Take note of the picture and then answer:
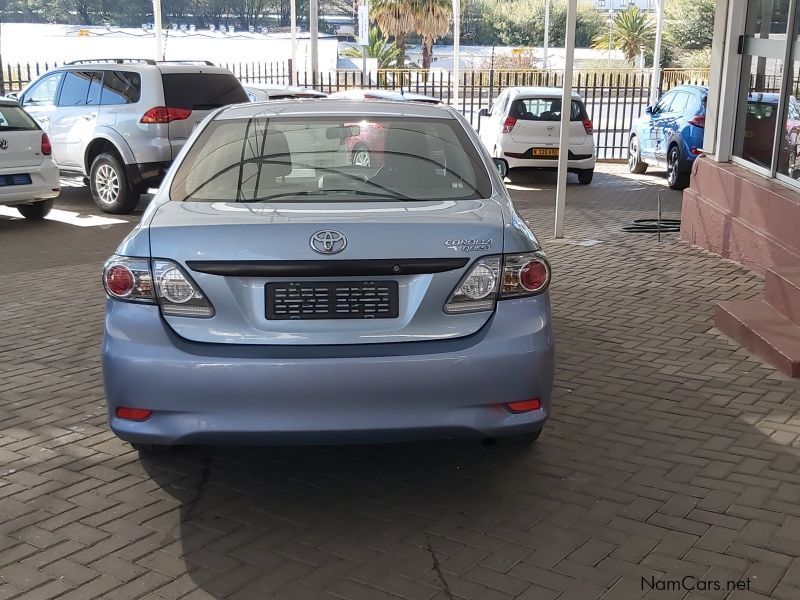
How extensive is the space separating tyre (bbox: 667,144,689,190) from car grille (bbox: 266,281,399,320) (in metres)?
12.9

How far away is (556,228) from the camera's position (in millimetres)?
10930

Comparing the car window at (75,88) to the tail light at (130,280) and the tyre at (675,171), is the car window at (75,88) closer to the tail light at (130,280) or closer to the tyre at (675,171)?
the tyre at (675,171)

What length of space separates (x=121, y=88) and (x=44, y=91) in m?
1.87

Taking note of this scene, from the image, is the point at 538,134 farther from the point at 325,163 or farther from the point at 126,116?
the point at 325,163

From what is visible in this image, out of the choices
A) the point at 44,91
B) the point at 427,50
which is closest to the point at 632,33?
the point at 427,50

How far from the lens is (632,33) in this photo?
181ft

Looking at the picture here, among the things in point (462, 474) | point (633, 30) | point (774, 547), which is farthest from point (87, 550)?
point (633, 30)

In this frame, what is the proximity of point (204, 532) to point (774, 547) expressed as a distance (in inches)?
87.6

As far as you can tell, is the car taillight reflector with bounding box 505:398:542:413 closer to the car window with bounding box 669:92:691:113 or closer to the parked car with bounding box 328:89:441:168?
the parked car with bounding box 328:89:441:168

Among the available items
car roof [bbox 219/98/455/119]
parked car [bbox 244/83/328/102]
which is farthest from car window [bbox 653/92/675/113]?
car roof [bbox 219/98/455/119]

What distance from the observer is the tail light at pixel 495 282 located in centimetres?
367

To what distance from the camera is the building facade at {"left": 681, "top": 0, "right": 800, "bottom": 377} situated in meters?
7.92

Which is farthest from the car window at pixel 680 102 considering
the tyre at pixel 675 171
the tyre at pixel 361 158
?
the tyre at pixel 361 158

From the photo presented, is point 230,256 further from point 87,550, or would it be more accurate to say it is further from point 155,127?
point 155,127
